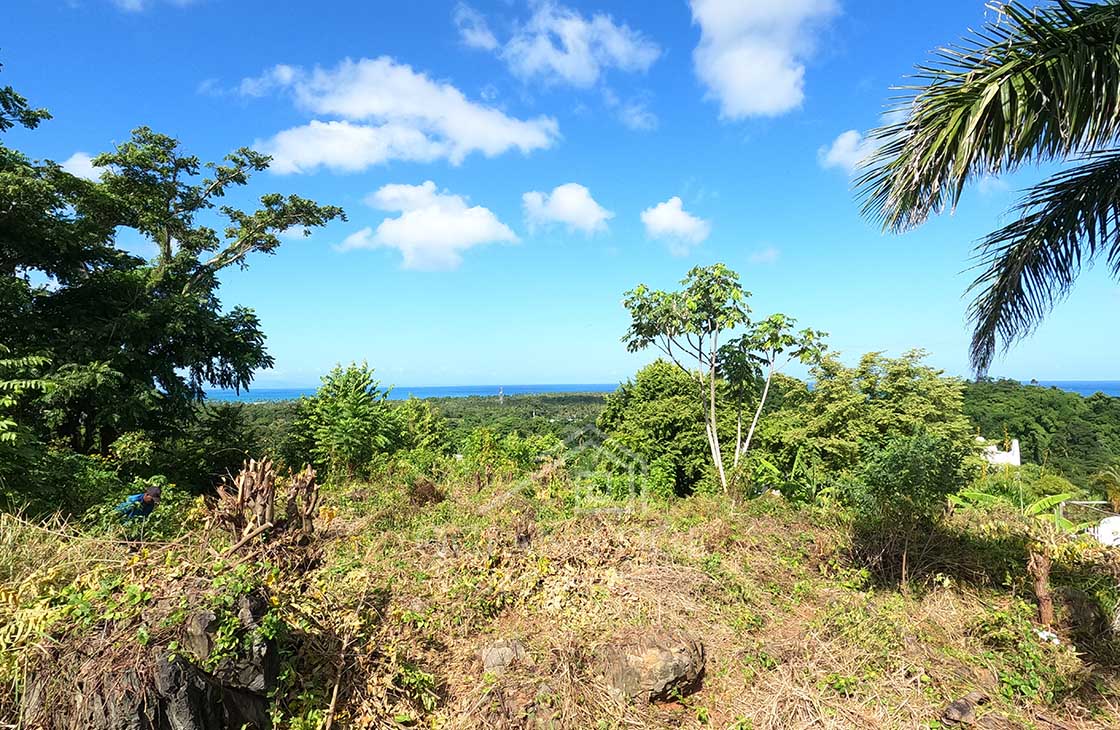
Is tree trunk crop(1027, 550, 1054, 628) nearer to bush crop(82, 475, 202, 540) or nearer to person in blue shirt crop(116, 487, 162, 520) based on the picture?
bush crop(82, 475, 202, 540)

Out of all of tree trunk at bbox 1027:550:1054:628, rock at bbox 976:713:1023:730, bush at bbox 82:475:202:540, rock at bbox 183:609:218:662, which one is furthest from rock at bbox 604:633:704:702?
bush at bbox 82:475:202:540

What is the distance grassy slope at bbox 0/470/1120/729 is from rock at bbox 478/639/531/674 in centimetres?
8

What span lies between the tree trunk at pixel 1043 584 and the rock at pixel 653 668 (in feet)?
10.2

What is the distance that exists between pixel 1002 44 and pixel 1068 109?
1.82ft

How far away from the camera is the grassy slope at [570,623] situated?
3.17 m

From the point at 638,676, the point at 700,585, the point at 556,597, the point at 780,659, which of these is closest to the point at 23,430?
the point at 556,597

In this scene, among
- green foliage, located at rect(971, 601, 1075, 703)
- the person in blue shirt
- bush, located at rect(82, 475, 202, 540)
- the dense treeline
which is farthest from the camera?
the dense treeline

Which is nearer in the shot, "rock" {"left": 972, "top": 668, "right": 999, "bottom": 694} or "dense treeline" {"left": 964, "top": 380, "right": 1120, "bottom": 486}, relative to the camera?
"rock" {"left": 972, "top": 668, "right": 999, "bottom": 694}

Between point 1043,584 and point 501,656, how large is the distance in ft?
15.7

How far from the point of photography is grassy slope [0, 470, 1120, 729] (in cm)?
317

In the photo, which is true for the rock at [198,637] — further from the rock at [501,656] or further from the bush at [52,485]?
the bush at [52,485]

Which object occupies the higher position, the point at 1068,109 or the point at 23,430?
the point at 1068,109

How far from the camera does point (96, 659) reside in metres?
2.60

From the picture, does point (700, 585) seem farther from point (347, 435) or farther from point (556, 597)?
point (347, 435)
